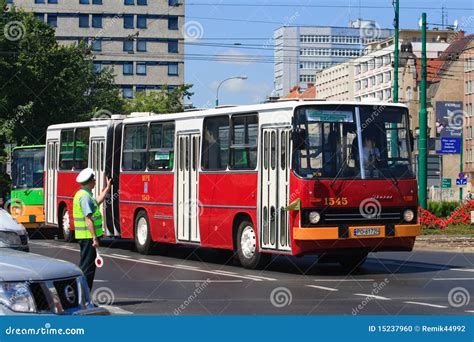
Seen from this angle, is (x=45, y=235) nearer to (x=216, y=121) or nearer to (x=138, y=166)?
(x=138, y=166)

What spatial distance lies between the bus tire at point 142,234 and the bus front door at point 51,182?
5.73 metres

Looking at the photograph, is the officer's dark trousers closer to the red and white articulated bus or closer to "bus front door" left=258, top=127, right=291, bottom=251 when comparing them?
the red and white articulated bus

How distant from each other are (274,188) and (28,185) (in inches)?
674

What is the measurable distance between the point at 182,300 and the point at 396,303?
2905 millimetres

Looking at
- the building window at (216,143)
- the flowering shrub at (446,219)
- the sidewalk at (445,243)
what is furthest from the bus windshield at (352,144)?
the flowering shrub at (446,219)

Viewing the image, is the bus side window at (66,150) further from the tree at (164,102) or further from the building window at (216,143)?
the tree at (164,102)

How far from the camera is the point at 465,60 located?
128 m

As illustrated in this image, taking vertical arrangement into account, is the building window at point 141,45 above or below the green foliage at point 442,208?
above

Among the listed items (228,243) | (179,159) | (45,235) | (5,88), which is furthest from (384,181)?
(5,88)

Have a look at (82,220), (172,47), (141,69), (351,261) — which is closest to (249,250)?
(351,261)

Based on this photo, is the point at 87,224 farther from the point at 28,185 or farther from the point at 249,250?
the point at 28,185

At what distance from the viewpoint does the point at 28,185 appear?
36.9m

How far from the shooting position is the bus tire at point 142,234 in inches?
1046

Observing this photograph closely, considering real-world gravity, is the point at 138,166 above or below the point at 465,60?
below
